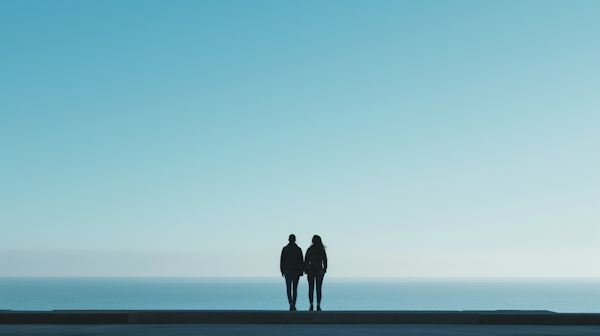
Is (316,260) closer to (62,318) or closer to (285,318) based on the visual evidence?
(285,318)

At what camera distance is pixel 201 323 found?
1230cm

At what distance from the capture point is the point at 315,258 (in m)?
13.9

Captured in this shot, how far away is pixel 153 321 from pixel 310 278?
12.2ft

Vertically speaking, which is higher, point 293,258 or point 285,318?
point 293,258

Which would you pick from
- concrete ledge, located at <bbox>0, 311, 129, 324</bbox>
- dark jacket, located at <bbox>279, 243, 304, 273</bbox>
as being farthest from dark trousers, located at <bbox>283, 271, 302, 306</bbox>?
concrete ledge, located at <bbox>0, 311, 129, 324</bbox>

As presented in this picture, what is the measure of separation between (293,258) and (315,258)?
51 centimetres

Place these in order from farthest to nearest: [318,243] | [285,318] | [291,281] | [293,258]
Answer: [291,281], [293,258], [318,243], [285,318]

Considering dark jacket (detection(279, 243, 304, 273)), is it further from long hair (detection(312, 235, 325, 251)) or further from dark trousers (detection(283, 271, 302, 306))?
long hair (detection(312, 235, 325, 251))

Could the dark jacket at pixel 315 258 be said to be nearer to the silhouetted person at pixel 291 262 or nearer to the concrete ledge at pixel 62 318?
the silhouetted person at pixel 291 262

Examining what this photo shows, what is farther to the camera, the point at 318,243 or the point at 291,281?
the point at 291,281

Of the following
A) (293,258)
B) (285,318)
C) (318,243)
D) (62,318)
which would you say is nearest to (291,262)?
(293,258)

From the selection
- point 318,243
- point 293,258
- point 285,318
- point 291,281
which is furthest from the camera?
point 291,281

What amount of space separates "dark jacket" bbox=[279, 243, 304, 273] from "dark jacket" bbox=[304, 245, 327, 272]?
0.48 feet

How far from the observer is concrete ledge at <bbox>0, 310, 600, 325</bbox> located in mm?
12166
